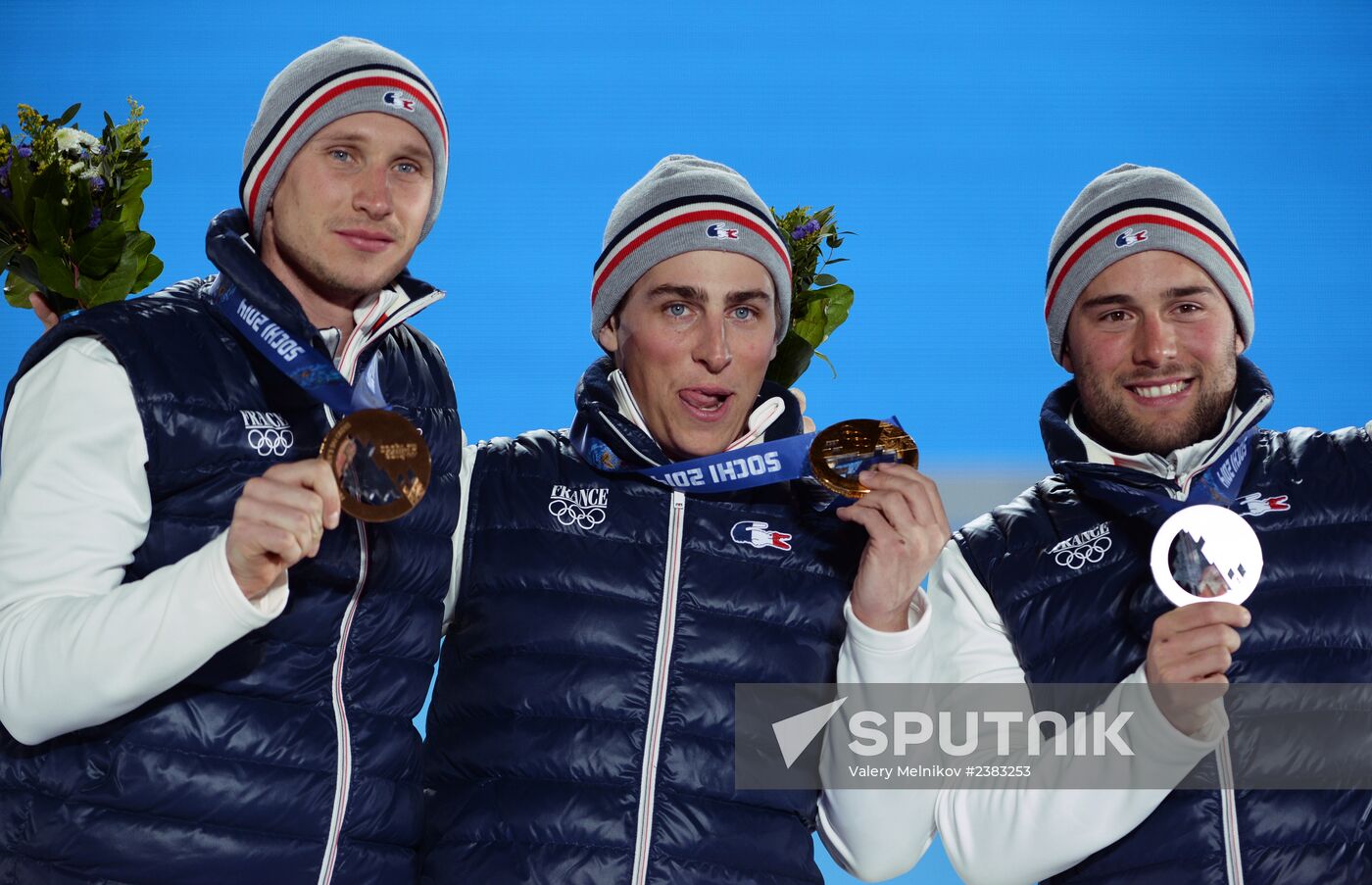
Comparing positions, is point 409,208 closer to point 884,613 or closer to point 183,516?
point 183,516

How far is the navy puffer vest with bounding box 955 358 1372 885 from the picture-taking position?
206 cm

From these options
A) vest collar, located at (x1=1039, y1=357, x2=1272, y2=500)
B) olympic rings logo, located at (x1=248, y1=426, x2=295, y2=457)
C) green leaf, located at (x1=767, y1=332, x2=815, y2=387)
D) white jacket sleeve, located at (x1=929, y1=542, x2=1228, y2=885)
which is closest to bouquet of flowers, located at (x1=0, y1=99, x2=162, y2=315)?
olympic rings logo, located at (x1=248, y1=426, x2=295, y2=457)

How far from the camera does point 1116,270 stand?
7.96ft

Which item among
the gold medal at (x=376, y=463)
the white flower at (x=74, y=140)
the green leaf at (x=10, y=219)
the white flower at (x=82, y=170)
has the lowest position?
the gold medal at (x=376, y=463)

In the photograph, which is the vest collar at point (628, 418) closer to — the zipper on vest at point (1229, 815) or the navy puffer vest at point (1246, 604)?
the navy puffer vest at point (1246, 604)

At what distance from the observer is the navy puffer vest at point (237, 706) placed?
1.80 meters

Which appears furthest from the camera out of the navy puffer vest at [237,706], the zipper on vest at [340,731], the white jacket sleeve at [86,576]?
the zipper on vest at [340,731]

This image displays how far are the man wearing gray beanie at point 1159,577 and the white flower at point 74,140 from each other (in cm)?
180

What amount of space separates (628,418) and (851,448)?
47cm

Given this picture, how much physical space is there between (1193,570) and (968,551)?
0.49 metres

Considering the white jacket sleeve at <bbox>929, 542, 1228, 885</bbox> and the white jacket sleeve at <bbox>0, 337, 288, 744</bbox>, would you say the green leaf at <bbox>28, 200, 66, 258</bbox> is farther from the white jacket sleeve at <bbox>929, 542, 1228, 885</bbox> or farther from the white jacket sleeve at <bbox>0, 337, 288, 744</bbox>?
the white jacket sleeve at <bbox>929, 542, 1228, 885</bbox>

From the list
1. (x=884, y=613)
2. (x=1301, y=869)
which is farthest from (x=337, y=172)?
(x=1301, y=869)

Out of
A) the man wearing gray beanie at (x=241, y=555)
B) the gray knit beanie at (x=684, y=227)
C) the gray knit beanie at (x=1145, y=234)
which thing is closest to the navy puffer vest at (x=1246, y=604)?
the gray knit beanie at (x=1145, y=234)

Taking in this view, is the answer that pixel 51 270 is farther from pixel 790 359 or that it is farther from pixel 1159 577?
pixel 1159 577
